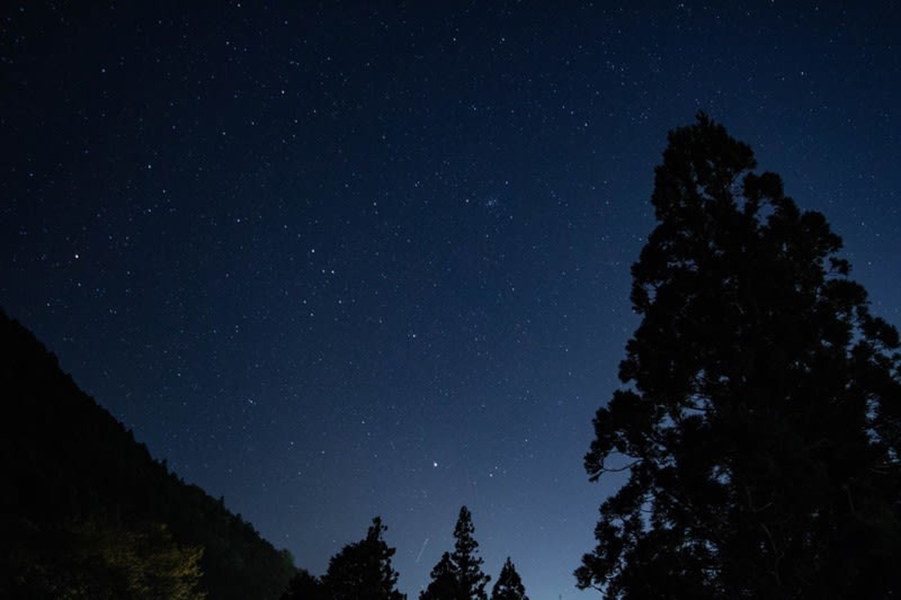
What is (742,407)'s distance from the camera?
7.48 m

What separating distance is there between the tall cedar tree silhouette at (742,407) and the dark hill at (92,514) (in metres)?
33.8

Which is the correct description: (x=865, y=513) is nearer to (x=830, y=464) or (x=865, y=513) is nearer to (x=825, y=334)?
(x=830, y=464)

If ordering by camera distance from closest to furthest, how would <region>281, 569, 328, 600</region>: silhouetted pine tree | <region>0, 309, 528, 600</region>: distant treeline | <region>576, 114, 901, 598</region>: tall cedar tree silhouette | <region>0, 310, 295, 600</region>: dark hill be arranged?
<region>576, 114, 901, 598</region>: tall cedar tree silhouette, <region>281, 569, 328, 600</region>: silhouetted pine tree, <region>0, 309, 528, 600</region>: distant treeline, <region>0, 310, 295, 600</region>: dark hill

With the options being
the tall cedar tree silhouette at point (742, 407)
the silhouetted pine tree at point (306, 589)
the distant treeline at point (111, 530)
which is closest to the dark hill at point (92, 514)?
the distant treeline at point (111, 530)

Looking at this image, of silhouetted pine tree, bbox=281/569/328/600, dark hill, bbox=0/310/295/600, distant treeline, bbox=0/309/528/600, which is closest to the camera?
silhouetted pine tree, bbox=281/569/328/600

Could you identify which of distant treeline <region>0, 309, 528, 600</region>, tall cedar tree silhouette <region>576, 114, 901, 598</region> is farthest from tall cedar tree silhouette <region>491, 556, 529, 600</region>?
tall cedar tree silhouette <region>576, 114, 901, 598</region>

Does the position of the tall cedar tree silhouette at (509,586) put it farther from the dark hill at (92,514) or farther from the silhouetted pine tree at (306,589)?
the dark hill at (92,514)

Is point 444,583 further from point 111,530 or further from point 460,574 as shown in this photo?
point 111,530

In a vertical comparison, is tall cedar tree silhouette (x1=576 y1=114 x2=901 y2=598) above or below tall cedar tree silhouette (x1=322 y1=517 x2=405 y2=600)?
above

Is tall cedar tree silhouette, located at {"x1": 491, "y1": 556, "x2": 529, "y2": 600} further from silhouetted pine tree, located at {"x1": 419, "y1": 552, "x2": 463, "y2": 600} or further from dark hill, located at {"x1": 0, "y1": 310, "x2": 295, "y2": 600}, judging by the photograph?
dark hill, located at {"x1": 0, "y1": 310, "x2": 295, "y2": 600}

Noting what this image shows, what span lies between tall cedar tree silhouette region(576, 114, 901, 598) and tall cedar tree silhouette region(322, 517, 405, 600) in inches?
598

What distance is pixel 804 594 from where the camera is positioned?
673 centimetres

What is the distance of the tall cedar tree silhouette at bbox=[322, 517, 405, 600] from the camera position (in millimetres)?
21469

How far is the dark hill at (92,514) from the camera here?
3139 centimetres
